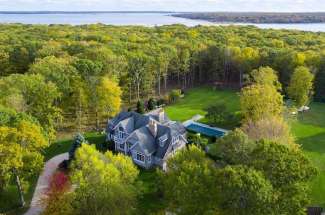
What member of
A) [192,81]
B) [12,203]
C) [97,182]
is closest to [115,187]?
[97,182]

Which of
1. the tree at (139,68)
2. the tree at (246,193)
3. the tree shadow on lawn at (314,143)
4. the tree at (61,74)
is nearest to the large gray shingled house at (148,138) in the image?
the tree at (61,74)

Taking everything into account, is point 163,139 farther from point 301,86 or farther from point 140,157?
point 301,86

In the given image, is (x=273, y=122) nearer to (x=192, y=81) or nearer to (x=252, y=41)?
(x=192, y=81)

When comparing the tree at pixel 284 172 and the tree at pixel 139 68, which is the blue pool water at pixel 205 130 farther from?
the tree at pixel 284 172

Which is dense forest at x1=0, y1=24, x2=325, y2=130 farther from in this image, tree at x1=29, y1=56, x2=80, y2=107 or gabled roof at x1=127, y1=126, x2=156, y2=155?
gabled roof at x1=127, y1=126, x2=156, y2=155

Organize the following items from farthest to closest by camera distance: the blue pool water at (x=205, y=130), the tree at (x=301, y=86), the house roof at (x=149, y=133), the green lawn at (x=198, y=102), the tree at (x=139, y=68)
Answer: the tree at (x=139, y=68) < the green lawn at (x=198, y=102) < the tree at (x=301, y=86) < the blue pool water at (x=205, y=130) < the house roof at (x=149, y=133)
